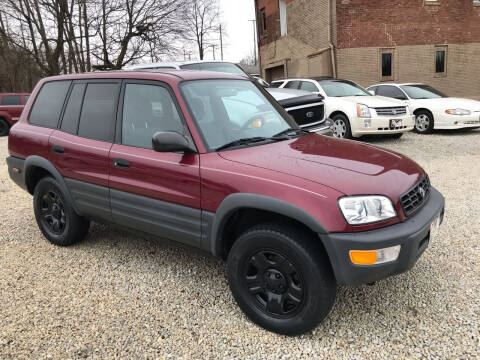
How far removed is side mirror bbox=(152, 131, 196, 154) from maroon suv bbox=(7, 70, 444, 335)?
10 mm

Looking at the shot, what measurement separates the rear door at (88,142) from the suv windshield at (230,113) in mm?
819

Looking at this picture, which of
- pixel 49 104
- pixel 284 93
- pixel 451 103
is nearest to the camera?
pixel 49 104

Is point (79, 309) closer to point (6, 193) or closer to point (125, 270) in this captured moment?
point (125, 270)

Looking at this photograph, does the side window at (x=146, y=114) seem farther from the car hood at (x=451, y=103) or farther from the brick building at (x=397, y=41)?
the brick building at (x=397, y=41)

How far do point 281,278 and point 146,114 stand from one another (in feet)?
5.65

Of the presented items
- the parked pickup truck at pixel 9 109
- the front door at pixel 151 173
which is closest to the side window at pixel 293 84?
the front door at pixel 151 173

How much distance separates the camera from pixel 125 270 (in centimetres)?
369

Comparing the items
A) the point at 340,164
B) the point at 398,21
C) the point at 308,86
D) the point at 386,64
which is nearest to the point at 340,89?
the point at 308,86

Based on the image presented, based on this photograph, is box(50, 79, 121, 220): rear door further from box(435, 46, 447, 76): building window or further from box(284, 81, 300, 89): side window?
box(435, 46, 447, 76): building window

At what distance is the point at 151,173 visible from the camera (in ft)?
10.2

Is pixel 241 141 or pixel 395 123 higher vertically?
pixel 241 141

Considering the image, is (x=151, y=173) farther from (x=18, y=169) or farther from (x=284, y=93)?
(x=284, y=93)

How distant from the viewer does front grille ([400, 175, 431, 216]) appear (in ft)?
8.39

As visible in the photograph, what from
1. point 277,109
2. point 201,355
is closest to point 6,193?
point 277,109
